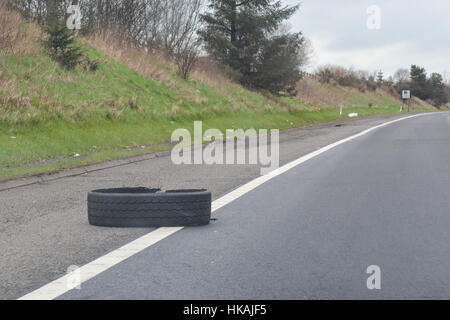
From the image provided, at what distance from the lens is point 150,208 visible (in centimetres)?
688

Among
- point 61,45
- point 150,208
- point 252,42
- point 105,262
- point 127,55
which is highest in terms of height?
point 252,42

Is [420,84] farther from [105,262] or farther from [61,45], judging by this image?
[105,262]

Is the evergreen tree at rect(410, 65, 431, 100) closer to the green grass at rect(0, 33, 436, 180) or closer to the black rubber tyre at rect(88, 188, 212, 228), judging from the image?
the green grass at rect(0, 33, 436, 180)

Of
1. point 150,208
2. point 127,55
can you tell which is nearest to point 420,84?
point 127,55

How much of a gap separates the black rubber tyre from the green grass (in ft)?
15.7

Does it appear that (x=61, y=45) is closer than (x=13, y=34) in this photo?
No

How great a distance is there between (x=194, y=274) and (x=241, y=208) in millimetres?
3280

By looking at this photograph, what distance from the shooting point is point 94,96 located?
21.5 metres

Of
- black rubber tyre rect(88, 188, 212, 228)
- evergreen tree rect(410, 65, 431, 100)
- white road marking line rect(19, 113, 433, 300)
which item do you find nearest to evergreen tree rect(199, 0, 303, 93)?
white road marking line rect(19, 113, 433, 300)

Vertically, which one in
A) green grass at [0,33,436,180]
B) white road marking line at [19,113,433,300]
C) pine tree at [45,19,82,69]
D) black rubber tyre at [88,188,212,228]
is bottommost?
white road marking line at [19,113,433,300]

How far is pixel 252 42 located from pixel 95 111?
21992mm

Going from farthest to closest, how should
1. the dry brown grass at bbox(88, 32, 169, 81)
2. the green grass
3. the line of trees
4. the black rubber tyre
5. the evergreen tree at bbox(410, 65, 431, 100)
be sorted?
the evergreen tree at bbox(410, 65, 431, 100) < the line of trees < the dry brown grass at bbox(88, 32, 169, 81) < the green grass < the black rubber tyre

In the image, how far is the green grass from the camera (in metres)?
14.8
